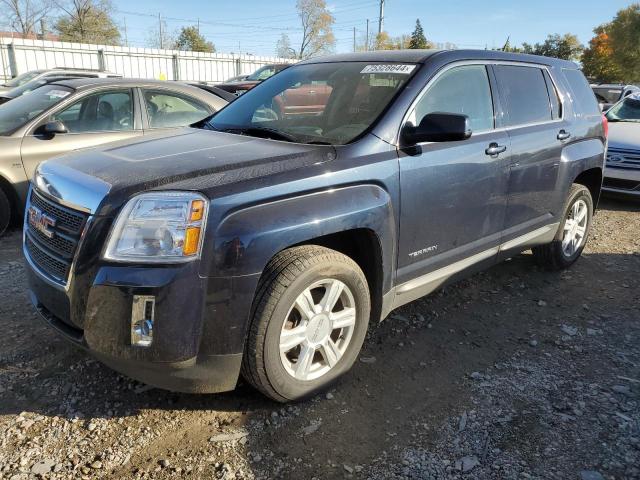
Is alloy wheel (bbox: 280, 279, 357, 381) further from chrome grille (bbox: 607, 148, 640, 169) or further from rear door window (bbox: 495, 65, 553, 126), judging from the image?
chrome grille (bbox: 607, 148, 640, 169)

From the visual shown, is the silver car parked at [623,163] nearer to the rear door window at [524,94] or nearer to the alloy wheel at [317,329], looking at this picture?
the rear door window at [524,94]

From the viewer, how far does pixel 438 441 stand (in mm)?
2551

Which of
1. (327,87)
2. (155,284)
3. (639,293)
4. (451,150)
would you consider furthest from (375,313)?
(639,293)

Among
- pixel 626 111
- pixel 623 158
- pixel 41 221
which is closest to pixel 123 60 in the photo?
Answer: pixel 626 111

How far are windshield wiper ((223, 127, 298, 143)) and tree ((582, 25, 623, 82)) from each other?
6019 cm

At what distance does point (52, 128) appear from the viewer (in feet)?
17.2

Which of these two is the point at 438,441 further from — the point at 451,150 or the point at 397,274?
the point at 451,150

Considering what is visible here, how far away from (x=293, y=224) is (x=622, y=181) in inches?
266

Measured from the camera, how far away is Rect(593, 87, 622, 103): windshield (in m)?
13.2

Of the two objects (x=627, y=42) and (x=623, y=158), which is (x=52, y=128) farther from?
(x=627, y=42)

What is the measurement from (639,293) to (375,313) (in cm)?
279

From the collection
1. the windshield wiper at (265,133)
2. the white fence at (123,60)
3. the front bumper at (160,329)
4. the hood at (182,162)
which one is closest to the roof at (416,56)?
the windshield wiper at (265,133)

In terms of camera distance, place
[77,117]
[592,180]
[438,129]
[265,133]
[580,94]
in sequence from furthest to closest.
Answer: [77,117], [592,180], [580,94], [265,133], [438,129]

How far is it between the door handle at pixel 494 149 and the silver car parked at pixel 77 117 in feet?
11.4
